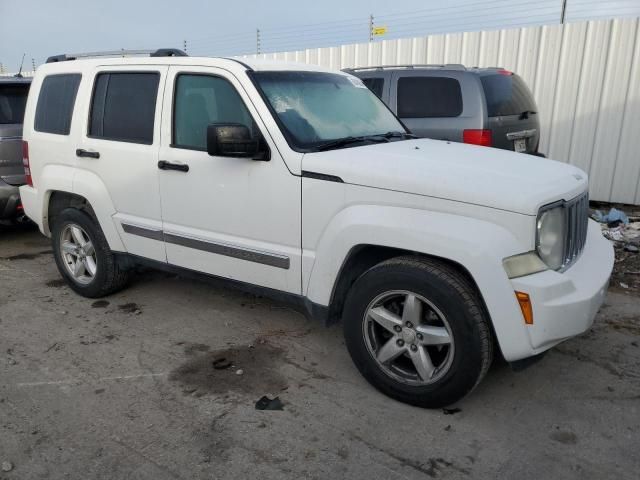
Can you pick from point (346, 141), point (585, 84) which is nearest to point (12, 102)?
point (346, 141)

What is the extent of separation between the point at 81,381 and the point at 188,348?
2.41ft

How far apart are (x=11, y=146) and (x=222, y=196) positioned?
382 centimetres

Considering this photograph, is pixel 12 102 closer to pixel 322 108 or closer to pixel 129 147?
pixel 129 147

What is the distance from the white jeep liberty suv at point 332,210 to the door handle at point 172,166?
0.06 feet

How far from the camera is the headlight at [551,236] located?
2709mm

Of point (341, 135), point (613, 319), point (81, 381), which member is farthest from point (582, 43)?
point (81, 381)

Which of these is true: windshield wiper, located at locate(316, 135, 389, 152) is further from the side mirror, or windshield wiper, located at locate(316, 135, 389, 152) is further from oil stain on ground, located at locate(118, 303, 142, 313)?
oil stain on ground, located at locate(118, 303, 142, 313)

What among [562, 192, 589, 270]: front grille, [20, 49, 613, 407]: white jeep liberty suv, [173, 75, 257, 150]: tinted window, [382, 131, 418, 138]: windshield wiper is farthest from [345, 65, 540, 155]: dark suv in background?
[173, 75, 257, 150]: tinted window

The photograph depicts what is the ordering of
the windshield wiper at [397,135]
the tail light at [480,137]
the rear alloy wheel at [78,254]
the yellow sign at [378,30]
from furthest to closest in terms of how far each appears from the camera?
the yellow sign at [378,30] → the tail light at [480,137] → the rear alloy wheel at [78,254] → the windshield wiper at [397,135]

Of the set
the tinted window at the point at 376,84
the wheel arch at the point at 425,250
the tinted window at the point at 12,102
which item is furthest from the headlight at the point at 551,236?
the tinted window at the point at 12,102

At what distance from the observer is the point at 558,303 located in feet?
8.56

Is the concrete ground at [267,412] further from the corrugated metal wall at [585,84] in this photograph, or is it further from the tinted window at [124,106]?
the corrugated metal wall at [585,84]

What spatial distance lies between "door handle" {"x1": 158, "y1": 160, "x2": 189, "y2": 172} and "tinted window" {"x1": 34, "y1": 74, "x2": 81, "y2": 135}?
124cm

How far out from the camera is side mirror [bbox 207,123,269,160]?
126 inches
